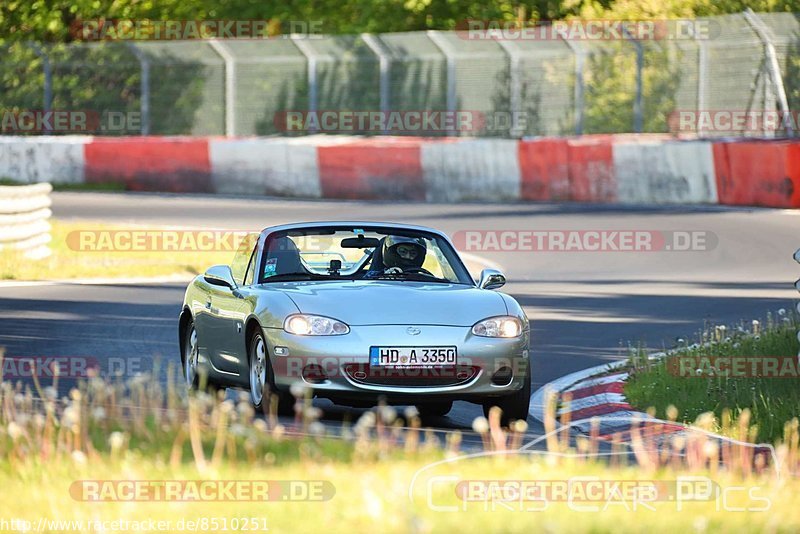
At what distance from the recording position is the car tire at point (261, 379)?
10328 mm

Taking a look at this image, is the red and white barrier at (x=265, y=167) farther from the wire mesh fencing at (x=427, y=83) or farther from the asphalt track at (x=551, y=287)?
the wire mesh fencing at (x=427, y=83)

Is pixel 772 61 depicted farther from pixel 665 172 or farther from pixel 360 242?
pixel 360 242

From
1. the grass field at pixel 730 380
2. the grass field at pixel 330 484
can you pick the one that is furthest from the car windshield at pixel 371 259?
the grass field at pixel 330 484

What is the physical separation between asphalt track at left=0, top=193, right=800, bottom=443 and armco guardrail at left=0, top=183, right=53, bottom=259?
2.62 m

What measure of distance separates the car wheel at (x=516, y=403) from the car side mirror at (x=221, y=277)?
6.25 feet

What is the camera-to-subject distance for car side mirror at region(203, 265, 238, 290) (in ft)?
37.3

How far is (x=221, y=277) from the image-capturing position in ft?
37.5

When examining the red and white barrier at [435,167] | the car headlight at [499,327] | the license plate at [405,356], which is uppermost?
the car headlight at [499,327]

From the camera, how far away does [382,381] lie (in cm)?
1016

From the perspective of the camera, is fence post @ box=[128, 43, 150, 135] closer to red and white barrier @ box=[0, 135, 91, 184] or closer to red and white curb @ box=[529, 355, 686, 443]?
red and white barrier @ box=[0, 135, 91, 184]

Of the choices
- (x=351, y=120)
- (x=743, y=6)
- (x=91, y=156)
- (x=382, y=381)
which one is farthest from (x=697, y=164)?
(x=382, y=381)

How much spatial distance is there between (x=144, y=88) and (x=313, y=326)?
1002 inches

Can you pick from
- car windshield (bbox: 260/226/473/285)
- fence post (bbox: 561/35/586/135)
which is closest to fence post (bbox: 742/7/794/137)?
fence post (bbox: 561/35/586/135)

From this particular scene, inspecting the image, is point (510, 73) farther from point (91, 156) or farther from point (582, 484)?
point (582, 484)
